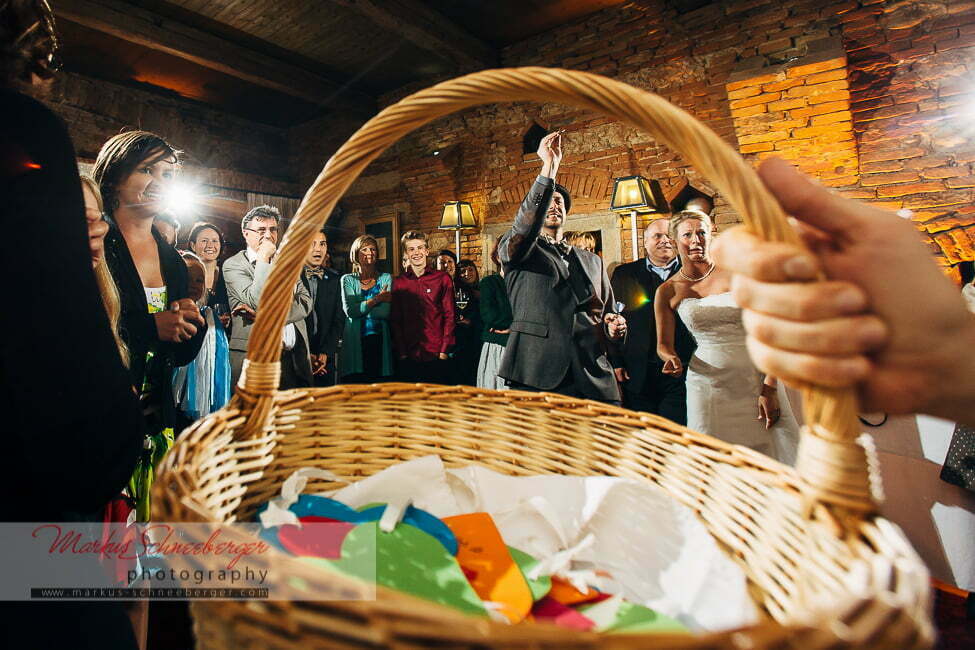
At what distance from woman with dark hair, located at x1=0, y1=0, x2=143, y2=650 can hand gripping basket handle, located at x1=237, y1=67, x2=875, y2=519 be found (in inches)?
6.7

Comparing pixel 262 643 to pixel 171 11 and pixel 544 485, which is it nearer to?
pixel 544 485

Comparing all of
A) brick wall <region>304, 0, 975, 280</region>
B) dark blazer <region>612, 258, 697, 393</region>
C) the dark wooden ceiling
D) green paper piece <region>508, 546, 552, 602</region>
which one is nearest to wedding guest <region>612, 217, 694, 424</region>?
dark blazer <region>612, 258, 697, 393</region>

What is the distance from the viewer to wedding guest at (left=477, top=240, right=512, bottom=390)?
337cm

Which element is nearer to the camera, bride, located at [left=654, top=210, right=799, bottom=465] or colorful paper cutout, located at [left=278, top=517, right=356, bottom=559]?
colorful paper cutout, located at [left=278, top=517, right=356, bottom=559]

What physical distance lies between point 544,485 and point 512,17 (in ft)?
18.5

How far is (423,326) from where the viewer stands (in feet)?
11.8

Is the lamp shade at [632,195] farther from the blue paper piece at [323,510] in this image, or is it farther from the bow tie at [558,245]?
the blue paper piece at [323,510]

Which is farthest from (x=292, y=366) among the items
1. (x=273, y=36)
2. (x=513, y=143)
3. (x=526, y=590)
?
(x=273, y=36)

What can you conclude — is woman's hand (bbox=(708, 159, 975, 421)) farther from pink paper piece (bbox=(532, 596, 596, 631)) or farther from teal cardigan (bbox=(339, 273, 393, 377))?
teal cardigan (bbox=(339, 273, 393, 377))

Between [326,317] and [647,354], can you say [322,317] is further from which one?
[647,354]

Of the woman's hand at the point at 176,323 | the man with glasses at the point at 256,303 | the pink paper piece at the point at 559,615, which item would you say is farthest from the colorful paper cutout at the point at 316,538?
the man with glasses at the point at 256,303

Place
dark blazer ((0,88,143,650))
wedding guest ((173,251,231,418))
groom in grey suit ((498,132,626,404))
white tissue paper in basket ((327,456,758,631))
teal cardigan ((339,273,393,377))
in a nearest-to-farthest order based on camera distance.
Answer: dark blazer ((0,88,143,650)), white tissue paper in basket ((327,456,758,631)), wedding guest ((173,251,231,418)), groom in grey suit ((498,132,626,404)), teal cardigan ((339,273,393,377))

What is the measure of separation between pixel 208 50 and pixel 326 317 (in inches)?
169

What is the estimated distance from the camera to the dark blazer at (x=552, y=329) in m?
2.55
